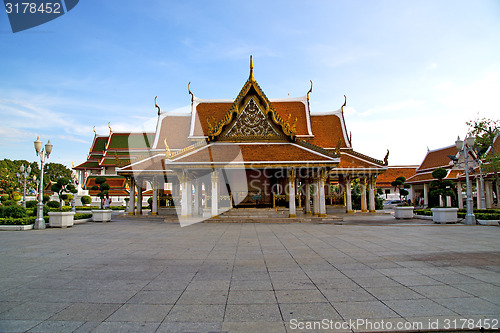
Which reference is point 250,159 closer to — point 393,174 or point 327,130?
point 327,130

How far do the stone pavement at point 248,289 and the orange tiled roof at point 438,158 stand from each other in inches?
1204

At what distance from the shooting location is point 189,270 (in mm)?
5984

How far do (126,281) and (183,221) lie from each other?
12991 millimetres

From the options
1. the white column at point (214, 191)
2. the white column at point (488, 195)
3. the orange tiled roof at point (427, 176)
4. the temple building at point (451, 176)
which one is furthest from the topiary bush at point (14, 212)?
the white column at point (488, 195)

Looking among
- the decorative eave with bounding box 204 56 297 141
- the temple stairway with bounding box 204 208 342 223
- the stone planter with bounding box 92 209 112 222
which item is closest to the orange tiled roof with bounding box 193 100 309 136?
the decorative eave with bounding box 204 56 297 141

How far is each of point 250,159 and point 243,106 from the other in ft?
15.0

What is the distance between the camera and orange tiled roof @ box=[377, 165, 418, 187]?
157ft

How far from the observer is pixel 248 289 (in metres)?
4.72

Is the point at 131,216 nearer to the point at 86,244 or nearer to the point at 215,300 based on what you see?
the point at 86,244

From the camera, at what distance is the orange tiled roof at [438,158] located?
34.0m

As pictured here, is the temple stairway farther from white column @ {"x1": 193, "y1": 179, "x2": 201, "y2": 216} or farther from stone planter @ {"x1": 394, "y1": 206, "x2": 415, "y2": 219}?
stone planter @ {"x1": 394, "y1": 206, "x2": 415, "y2": 219}

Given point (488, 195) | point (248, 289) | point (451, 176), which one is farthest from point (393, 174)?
point (248, 289)

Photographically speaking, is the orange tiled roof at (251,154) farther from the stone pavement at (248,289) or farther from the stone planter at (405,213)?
the stone pavement at (248,289)

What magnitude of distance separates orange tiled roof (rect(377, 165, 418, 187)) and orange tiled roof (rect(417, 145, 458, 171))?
9.85 meters
